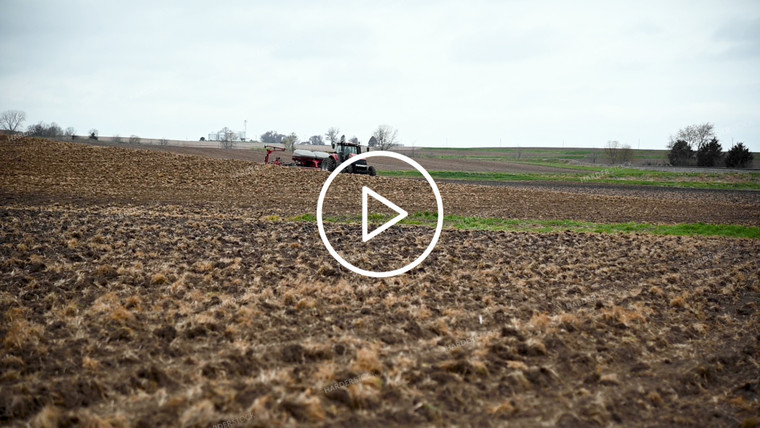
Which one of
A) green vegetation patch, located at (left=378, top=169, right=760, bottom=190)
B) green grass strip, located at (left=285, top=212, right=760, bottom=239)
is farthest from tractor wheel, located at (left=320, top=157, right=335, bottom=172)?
green grass strip, located at (left=285, top=212, right=760, bottom=239)

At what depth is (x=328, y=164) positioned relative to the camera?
4253 centimetres

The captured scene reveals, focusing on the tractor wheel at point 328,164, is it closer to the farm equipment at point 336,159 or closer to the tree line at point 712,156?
the farm equipment at point 336,159

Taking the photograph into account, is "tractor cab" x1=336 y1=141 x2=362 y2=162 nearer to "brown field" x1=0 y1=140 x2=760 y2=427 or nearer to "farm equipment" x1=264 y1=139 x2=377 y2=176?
"farm equipment" x1=264 y1=139 x2=377 y2=176

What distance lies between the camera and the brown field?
5.95 m

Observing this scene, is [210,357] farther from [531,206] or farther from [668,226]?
[531,206]

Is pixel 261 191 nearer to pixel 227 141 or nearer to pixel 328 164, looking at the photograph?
pixel 328 164

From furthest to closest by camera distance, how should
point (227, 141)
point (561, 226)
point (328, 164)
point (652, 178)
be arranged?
point (227, 141) → point (652, 178) → point (328, 164) → point (561, 226)

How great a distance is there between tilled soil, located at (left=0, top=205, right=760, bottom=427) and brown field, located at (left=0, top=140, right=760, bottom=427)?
35 millimetres

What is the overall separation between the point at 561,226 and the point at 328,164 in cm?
2318

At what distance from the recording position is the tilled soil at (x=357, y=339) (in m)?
5.91

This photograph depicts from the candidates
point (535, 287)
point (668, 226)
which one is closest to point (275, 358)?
point (535, 287)

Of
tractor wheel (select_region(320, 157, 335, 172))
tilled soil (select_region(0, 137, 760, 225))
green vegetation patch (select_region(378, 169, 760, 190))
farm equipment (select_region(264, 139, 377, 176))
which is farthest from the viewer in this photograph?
green vegetation patch (select_region(378, 169, 760, 190))

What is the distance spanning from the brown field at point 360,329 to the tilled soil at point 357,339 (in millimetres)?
35

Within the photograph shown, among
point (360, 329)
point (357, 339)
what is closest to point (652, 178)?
point (360, 329)
